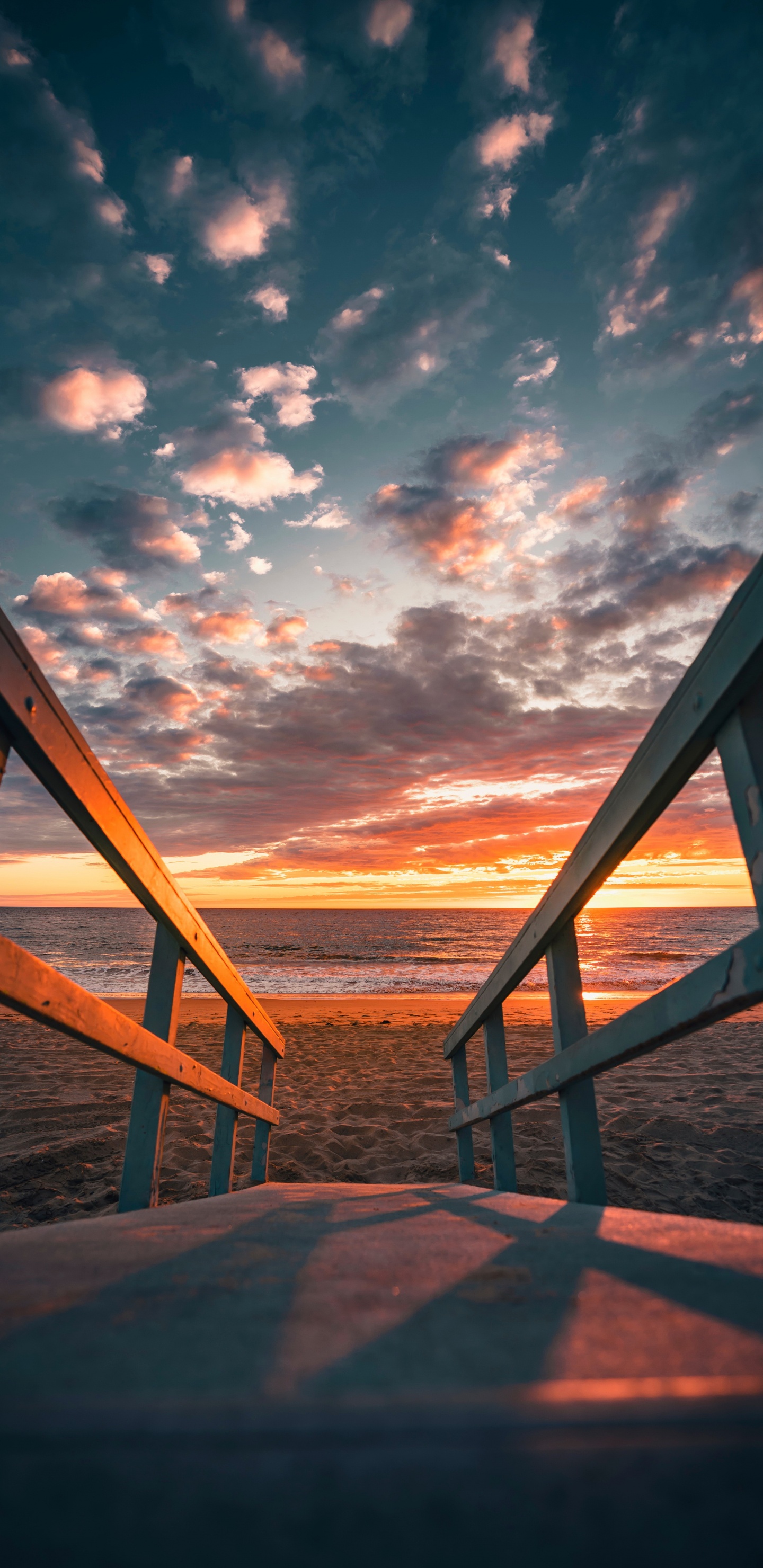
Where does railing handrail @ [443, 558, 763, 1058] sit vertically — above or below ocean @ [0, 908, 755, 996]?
below

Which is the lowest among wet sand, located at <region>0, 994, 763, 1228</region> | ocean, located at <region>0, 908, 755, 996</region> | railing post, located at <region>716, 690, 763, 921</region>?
wet sand, located at <region>0, 994, 763, 1228</region>

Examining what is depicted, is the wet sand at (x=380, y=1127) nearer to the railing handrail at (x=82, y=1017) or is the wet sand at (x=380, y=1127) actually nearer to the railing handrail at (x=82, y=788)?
the railing handrail at (x=82, y=1017)

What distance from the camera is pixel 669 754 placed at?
1.30 m

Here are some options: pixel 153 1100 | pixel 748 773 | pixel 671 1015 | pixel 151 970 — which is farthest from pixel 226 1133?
pixel 748 773

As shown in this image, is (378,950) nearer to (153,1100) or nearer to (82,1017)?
(153,1100)

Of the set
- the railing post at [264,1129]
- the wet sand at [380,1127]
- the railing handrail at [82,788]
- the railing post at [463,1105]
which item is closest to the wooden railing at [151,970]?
the railing handrail at [82,788]

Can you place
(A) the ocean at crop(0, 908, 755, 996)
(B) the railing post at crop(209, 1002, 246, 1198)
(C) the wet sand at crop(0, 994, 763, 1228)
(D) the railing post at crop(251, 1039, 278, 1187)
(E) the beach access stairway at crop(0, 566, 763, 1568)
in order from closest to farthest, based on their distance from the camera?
(E) the beach access stairway at crop(0, 566, 763, 1568), (B) the railing post at crop(209, 1002, 246, 1198), (D) the railing post at crop(251, 1039, 278, 1187), (C) the wet sand at crop(0, 994, 763, 1228), (A) the ocean at crop(0, 908, 755, 996)

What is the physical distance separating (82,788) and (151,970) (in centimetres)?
92

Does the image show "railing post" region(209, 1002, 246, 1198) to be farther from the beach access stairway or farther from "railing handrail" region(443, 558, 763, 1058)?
"railing handrail" region(443, 558, 763, 1058)

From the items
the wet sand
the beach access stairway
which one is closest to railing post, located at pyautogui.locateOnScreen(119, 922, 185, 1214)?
the beach access stairway

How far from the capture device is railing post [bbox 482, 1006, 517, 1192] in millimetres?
2752

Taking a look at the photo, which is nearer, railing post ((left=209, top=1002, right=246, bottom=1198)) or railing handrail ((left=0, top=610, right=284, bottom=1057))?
railing handrail ((left=0, top=610, right=284, bottom=1057))

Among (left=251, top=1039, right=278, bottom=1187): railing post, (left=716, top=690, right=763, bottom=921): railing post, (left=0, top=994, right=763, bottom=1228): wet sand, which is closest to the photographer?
(left=716, top=690, right=763, bottom=921): railing post

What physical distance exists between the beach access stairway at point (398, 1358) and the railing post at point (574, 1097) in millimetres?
481
